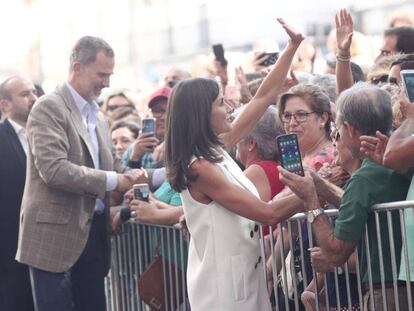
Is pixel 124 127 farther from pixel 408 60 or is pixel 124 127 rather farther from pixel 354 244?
pixel 354 244

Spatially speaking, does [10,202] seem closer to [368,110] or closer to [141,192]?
[141,192]

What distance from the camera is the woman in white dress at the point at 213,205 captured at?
586 centimetres

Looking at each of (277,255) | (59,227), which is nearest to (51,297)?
(59,227)

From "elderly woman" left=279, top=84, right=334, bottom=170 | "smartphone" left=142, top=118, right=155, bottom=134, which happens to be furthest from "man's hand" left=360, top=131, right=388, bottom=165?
"smartphone" left=142, top=118, right=155, bottom=134

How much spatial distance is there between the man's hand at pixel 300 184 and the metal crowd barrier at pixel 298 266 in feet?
1.05

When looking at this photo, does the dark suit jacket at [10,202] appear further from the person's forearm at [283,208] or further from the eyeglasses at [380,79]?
the person's forearm at [283,208]

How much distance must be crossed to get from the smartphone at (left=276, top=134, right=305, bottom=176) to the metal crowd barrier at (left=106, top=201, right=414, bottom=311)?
1.31ft

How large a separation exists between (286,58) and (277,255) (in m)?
1.17

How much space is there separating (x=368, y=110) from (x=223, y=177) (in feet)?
2.71

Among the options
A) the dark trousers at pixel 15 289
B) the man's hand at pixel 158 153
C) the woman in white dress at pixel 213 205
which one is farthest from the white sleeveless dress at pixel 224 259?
the dark trousers at pixel 15 289

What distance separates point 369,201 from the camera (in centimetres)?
546

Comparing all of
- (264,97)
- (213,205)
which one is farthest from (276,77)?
(213,205)

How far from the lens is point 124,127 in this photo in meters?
10.5

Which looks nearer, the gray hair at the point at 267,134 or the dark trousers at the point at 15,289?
the gray hair at the point at 267,134
